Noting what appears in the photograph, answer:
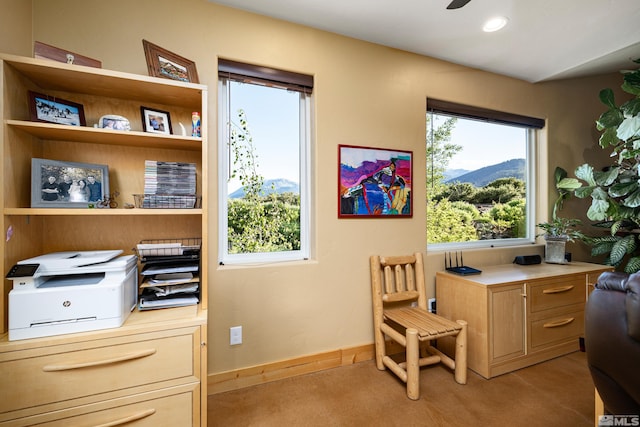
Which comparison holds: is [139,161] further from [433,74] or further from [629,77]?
[629,77]

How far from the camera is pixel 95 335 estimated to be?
1.14m

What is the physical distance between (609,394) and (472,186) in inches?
92.0

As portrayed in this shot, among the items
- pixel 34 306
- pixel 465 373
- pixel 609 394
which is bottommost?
pixel 465 373

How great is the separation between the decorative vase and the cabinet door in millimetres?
1013

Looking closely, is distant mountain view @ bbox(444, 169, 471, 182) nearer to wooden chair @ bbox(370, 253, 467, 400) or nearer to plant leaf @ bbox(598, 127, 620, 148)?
wooden chair @ bbox(370, 253, 467, 400)

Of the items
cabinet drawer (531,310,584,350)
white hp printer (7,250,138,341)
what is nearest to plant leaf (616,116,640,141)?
cabinet drawer (531,310,584,350)

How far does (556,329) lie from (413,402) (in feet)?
4.78

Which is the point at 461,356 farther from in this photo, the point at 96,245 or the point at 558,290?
the point at 96,245

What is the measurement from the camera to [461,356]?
1.90 m

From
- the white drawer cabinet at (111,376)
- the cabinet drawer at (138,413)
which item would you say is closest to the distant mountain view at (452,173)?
the white drawer cabinet at (111,376)

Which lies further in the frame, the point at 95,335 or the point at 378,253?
the point at 378,253

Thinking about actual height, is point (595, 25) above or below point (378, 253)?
above

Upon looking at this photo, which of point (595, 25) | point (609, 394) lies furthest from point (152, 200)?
point (595, 25)

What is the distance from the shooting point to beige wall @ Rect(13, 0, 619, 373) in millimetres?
1624
